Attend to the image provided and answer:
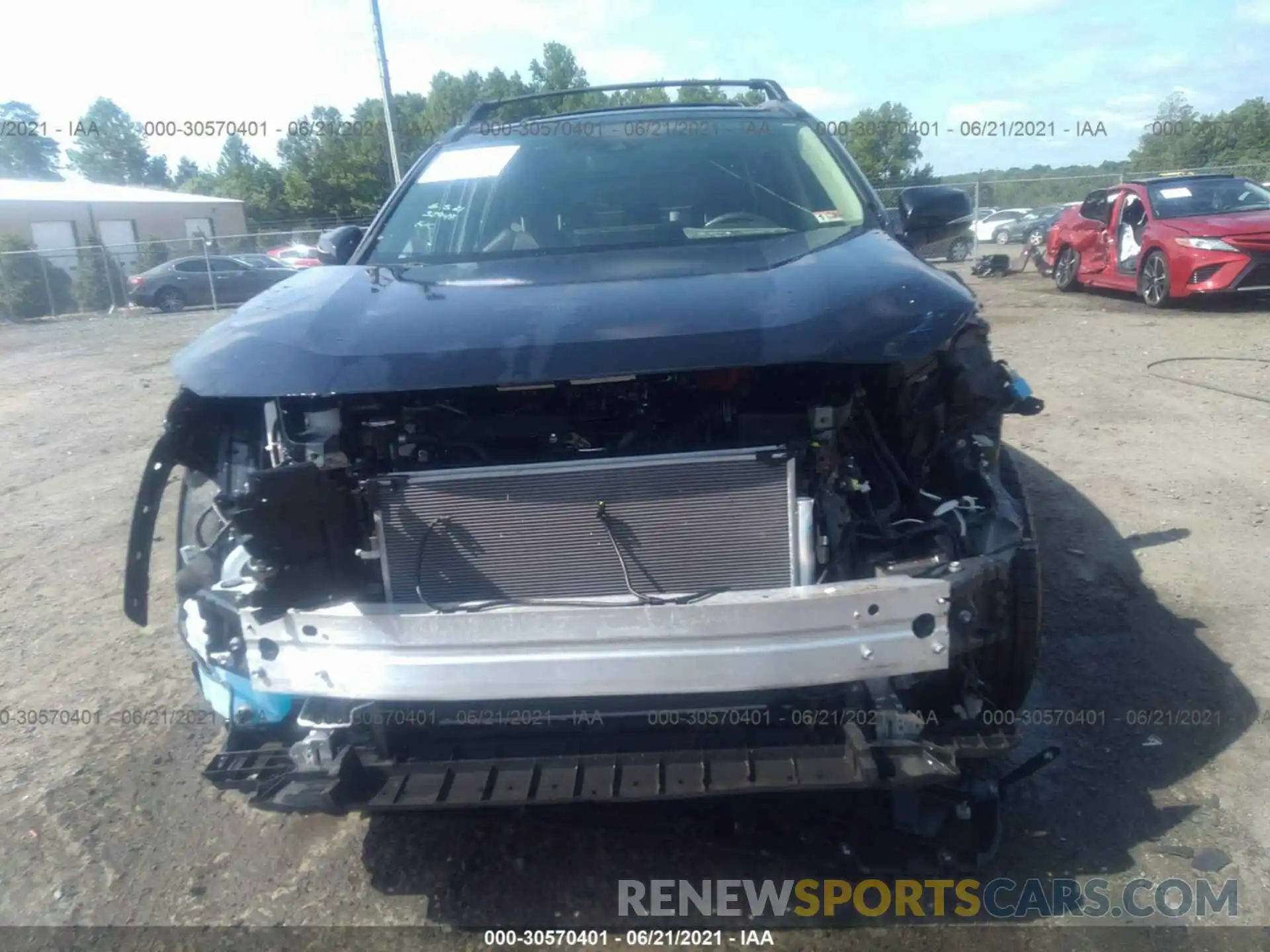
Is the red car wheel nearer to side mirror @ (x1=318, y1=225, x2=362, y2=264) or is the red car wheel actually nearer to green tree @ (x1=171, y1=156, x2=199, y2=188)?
side mirror @ (x1=318, y1=225, x2=362, y2=264)

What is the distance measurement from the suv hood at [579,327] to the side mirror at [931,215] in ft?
2.86

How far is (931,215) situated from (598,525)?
2.00m

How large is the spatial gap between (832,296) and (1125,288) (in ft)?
38.2

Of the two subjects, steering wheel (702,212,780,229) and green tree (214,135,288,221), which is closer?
steering wheel (702,212,780,229)

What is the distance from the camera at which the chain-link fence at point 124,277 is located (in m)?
21.4

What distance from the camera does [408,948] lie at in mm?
2391

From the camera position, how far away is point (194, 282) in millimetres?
21422

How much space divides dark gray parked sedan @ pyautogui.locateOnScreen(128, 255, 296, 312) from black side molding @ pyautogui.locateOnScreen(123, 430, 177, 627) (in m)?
19.9

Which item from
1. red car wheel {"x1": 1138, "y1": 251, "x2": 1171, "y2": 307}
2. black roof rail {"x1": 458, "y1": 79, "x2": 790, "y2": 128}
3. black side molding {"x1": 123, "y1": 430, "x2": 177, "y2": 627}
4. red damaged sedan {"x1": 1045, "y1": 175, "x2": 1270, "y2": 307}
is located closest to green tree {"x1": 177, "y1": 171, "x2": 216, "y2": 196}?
red damaged sedan {"x1": 1045, "y1": 175, "x2": 1270, "y2": 307}

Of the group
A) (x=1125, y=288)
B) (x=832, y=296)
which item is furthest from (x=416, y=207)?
(x=1125, y=288)

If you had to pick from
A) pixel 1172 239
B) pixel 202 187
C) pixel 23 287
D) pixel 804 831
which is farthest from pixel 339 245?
pixel 202 187

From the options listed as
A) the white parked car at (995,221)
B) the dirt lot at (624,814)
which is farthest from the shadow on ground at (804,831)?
the white parked car at (995,221)

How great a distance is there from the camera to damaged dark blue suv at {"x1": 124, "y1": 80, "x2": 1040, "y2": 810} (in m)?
2.12

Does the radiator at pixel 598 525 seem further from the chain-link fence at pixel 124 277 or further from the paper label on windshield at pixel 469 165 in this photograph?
the chain-link fence at pixel 124 277
